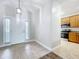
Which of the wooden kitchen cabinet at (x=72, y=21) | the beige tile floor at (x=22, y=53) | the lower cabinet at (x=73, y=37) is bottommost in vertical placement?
the beige tile floor at (x=22, y=53)

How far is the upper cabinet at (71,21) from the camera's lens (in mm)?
8156

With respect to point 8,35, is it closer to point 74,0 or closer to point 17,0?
point 17,0

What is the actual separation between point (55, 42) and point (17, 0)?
3854 millimetres

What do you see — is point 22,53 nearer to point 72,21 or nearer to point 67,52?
point 67,52

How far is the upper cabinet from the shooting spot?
26.8 ft

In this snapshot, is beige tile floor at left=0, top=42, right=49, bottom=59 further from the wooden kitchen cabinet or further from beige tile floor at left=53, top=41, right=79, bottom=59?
the wooden kitchen cabinet

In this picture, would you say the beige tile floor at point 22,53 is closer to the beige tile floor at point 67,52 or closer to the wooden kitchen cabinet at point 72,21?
the beige tile floor at point 67,52

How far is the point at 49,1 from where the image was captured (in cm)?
585

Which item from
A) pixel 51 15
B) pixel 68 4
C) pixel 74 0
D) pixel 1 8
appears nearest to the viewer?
pixel 51 15

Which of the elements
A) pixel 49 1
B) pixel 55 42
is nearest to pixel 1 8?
pixel 49 1

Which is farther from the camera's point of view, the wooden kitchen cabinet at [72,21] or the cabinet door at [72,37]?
the wooden kitchen cabinet at [72,21]

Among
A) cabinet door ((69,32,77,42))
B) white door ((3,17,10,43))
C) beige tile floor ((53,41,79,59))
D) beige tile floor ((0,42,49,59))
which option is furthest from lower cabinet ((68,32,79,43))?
white door ((3,17,10,43))

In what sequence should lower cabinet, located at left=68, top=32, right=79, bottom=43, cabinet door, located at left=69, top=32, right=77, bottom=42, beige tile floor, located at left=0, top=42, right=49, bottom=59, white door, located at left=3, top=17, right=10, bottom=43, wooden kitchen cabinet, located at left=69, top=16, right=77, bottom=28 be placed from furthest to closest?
wooden kitchen cabinet, located at left=69, top=16, right=77, bottom=28 < cabinet door, located at left=69, top=32, right=77, bottom=42 < lower cabinet, located at left=68, top=32, right=79, bottom=43 < white door, located at left=3, top=17, right=10, bottom=43 < beige tile floor, located at left=0, top=42, right=49, bottom=59

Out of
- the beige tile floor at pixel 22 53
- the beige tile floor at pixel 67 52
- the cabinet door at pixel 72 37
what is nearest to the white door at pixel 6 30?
the beige tile floor at pixel 22 53
